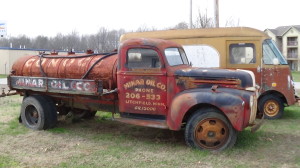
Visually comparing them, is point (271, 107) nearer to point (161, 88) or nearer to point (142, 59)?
point (161, 88)

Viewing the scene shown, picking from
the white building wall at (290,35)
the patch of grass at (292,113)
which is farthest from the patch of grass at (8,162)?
the white building wall at (290,35)

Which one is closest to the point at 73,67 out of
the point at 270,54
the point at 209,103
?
the point at 209,103

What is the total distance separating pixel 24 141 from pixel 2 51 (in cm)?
2974

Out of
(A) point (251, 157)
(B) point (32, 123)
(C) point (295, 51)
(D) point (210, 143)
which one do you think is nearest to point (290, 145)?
(A) point (251, 157)

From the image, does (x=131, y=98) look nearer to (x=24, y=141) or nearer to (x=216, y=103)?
(x=216, y=103)

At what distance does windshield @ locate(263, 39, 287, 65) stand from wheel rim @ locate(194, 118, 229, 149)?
396cm

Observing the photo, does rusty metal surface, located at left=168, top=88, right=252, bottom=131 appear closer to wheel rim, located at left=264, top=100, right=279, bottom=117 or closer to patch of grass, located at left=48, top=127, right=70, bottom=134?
patch of grass, located at left=48, top=127, right=70, bottom=134

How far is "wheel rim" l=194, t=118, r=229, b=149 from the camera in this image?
5.82 m

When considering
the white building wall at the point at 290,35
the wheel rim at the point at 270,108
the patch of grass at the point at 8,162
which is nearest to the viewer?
the patch of grass at the point at 8,162

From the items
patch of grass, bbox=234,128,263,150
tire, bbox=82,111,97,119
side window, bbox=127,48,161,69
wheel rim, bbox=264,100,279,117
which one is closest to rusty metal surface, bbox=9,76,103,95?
side window, bbox=127,48,161,69

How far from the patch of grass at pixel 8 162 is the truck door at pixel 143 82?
2.14 m

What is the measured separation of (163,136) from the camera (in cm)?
700

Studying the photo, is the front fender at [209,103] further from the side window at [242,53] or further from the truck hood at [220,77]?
the side window at [242,53]

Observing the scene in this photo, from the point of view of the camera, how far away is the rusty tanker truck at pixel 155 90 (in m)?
5.74
